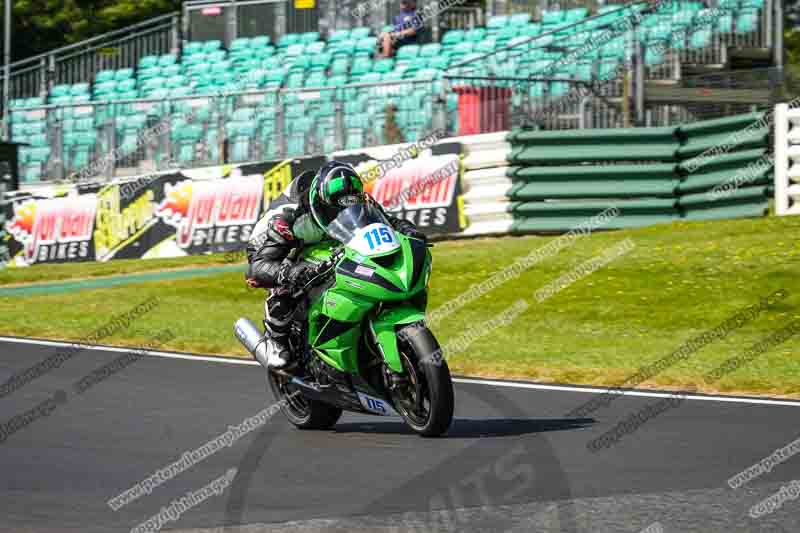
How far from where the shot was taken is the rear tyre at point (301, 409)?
29.7 feet

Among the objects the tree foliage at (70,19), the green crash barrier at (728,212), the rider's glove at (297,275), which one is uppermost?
the tree foliage at (70,19)

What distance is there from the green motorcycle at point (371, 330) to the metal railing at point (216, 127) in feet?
39.1

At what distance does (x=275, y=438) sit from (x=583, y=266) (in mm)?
8265

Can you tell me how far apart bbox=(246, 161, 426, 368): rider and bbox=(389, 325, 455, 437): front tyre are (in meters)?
0.77

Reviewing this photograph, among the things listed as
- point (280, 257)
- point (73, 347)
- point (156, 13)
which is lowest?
point (73, 347)

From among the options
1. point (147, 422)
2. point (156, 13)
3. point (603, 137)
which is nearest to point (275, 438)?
point (147, 422)

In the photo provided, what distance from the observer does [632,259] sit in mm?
16250

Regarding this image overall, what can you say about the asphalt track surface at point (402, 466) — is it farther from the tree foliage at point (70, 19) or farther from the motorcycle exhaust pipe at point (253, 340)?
the tree foliage at point (70, 19)

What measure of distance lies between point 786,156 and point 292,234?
10.5 m

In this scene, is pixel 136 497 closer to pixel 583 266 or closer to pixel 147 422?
pixel 147 422

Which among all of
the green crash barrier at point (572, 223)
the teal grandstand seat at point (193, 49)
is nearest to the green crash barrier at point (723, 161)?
the green crash barrier at point (572, 223)

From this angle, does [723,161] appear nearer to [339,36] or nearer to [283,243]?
[283,243]

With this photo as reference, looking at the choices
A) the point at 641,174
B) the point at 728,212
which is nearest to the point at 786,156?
the point at 728,212

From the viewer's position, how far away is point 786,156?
1758cm
